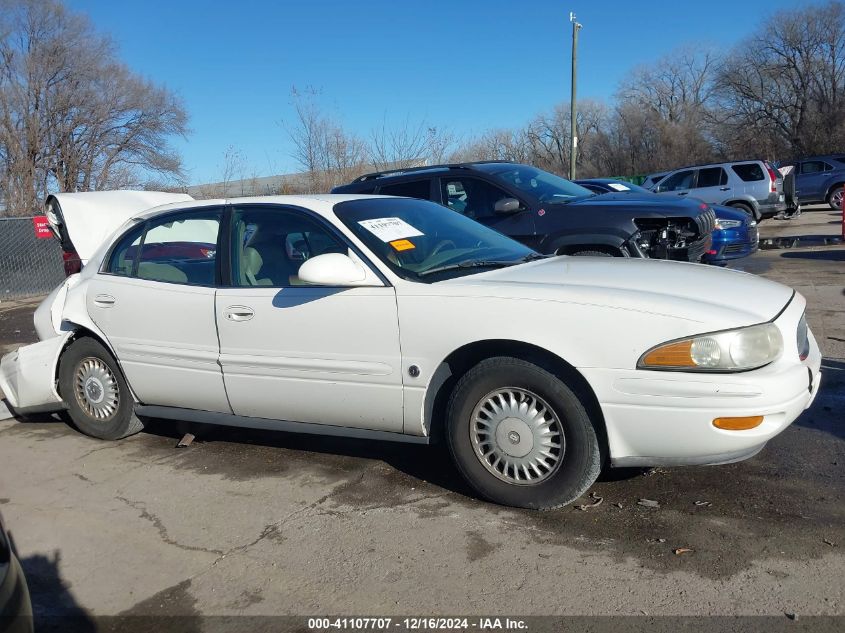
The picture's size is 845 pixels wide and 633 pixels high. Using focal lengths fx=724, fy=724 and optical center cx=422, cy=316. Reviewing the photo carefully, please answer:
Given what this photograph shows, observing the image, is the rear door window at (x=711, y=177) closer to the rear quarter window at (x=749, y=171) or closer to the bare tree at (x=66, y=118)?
the rear quarter window at (x=749, y=171)

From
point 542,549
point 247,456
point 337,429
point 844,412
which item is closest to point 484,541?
point 542,549

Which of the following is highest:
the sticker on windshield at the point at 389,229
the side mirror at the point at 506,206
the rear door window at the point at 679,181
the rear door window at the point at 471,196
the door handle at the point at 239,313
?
the rear door window at the point at 679,181

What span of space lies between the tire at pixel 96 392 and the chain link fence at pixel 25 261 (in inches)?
428

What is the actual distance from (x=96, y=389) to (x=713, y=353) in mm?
4124

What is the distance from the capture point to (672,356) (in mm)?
3221

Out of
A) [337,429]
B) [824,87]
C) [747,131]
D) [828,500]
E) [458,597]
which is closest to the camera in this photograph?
[458,597]

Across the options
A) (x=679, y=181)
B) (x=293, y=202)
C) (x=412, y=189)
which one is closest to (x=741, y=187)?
(x=679, y=181)

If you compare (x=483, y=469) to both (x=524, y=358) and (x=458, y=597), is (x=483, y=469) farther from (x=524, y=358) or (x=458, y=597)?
(x=458, y=597)

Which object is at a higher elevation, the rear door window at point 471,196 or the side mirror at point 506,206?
the rear door window at point 471,196

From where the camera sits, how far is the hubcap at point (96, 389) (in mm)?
5102

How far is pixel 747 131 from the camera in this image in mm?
49250

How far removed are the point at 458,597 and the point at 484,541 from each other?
476 millimetres

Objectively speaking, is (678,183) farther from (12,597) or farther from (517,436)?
(12,597)

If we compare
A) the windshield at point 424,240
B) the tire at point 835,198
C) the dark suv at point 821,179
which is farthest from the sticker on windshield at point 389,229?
the tire at point 835,198
